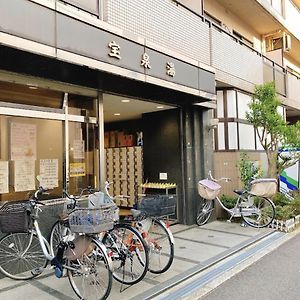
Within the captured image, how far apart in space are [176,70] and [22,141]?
10.7ft

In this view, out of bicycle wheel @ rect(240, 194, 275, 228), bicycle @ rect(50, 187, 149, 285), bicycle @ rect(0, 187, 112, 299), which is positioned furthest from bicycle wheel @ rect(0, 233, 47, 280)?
bicycle wheel @ rect(240, 194, 275, 228)

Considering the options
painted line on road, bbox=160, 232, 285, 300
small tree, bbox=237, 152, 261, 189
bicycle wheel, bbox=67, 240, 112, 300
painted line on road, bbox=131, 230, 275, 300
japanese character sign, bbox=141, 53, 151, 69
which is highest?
japanese character sign, bbox=141, 53, 151, 69

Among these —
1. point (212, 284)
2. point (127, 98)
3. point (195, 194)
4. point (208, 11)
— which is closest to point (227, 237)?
point (195, 194)

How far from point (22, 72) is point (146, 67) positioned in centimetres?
211

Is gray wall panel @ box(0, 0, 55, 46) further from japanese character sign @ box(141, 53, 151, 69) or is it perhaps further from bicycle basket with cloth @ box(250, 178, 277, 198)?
bicycle basket with cloth @ box(250, 178, 277, 198)

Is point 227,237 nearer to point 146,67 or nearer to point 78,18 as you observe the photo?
point 146,67

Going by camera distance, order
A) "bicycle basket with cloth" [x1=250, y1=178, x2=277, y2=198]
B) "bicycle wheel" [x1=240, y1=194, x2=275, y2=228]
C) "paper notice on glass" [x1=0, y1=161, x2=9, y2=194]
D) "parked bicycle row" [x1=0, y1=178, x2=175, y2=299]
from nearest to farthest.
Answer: "parked bicycle row" [x1=0, y1=178, x2=175, y2=299]
"paper notice on glass" [x1=0, y1=161, x2=9, y2=194]
"bicycle basket with cloth" [x1=250, y1=178, x2=277, y2=198]
"bicycle wheel" [x1=240, y1=194, x2=275, y2=228]

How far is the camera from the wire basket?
161 inches

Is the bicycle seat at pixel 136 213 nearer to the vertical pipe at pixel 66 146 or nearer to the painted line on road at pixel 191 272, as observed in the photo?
the painted line on road at pixel 191 272

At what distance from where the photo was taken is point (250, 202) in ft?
30.3

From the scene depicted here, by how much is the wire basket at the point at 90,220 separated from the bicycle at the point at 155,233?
93 cm

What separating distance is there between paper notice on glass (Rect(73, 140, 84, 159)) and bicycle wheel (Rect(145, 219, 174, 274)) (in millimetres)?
2220

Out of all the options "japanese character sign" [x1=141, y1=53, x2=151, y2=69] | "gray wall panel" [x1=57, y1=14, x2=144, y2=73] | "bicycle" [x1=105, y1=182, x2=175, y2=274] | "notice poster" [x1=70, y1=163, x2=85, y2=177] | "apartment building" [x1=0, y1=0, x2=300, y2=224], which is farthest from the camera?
"notice poster" [x1=70, y1=163, x2=85, y2=177]

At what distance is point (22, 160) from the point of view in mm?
5996
